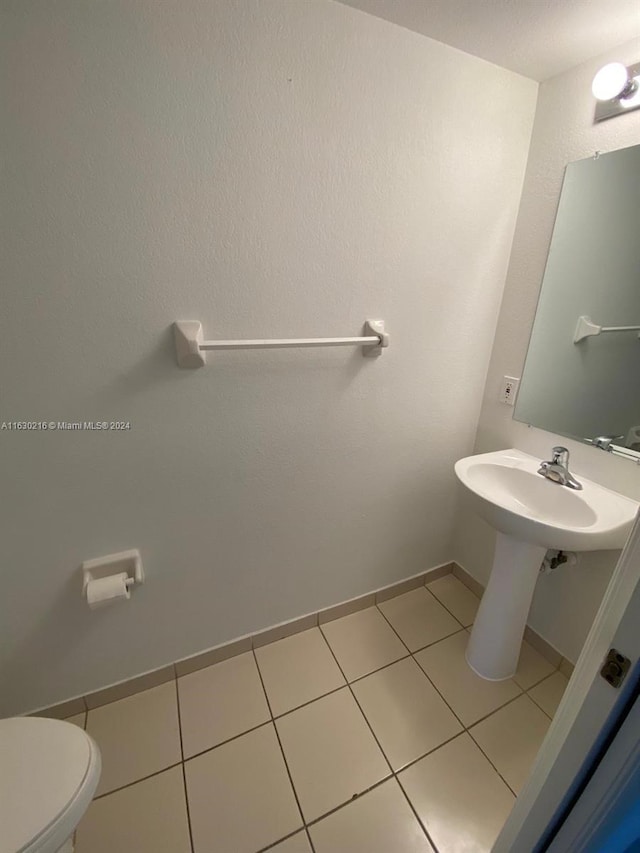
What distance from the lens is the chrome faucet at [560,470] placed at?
1.25 metres

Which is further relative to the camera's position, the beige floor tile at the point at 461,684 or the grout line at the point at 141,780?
the beige floor tile at the point at 461,684

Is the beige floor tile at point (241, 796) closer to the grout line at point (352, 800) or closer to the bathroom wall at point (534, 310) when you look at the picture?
the grout line at point (352, 800)

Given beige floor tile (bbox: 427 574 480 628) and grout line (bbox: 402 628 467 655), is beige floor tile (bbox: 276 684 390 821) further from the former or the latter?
beige floor tile (bbox: 427 574 480 628)

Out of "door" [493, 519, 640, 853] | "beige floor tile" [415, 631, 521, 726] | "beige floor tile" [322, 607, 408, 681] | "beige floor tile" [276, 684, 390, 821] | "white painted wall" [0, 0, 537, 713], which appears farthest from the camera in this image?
"beige floor tile" [322, 607, 408, 681]

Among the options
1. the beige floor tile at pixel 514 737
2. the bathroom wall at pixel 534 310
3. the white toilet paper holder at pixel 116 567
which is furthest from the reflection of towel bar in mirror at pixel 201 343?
the beige floor tile at pixel 514 737

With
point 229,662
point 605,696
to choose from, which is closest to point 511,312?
point 605,696

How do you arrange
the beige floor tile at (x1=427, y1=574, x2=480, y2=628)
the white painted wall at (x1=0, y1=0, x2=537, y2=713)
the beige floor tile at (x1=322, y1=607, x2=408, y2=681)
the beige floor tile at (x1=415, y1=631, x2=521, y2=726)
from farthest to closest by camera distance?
A: the beige floor tile at (x1=427, y1=574, x2=480, y2=628) < the beige floor tile at (x1=322, y1=607, x2=408, y2=681) < the beige floor tile at (x1=415, y1=631, x2=521, y2=726) < the white painted wall at (x1=0, y1=0, x2=537, y2=713)

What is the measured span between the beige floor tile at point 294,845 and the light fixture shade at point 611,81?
2.20m

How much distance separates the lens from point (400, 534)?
1.69 metres

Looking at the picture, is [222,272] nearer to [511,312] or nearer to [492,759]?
[511,312]

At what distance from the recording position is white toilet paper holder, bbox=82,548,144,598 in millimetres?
1099

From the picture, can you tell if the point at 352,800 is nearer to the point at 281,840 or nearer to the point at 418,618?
the point at 281,840

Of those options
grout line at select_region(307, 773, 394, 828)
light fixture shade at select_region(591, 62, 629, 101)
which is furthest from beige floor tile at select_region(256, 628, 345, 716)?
light fixture shade at select_region(591, 62, 629, 101)

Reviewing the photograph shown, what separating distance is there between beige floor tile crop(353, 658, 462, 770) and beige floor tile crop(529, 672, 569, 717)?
1.11ft
